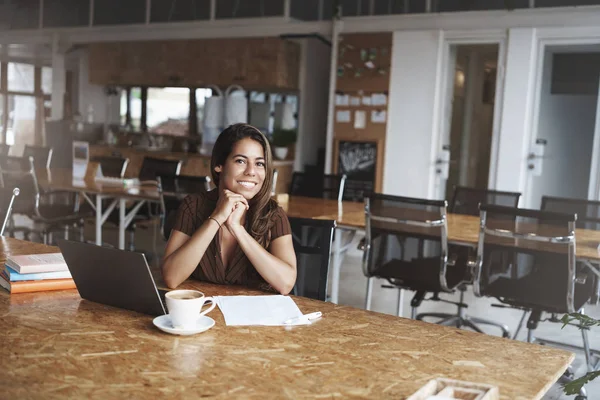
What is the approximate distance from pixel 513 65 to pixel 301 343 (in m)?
5.44

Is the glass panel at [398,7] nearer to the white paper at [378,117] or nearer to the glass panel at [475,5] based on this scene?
the glass panel at [475,5]

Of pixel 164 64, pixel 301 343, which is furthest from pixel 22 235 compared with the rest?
pixel 301 343

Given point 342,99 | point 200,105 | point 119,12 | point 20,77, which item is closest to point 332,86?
point 342,99

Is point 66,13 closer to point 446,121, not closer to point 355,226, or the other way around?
point 446,121

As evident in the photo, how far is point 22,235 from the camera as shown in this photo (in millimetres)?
6812

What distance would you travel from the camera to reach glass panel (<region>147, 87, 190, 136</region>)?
8.96m

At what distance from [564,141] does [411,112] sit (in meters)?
1.52

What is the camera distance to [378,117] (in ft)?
22.9

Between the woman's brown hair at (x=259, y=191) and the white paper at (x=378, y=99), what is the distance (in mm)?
4917

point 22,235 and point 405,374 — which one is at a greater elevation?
point 405,374

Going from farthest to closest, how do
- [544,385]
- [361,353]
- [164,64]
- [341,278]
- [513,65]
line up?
[164,64], [513,65], [341,278], [361,353], [544,385]

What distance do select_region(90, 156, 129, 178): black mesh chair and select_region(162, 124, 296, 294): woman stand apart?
3988 millimetres

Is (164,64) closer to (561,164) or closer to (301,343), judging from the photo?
(561,164)

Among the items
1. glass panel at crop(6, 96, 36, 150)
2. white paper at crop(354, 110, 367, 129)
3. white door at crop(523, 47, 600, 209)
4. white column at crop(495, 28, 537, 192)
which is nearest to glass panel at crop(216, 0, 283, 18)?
white paper at crop(354, 110, 367, 129)
